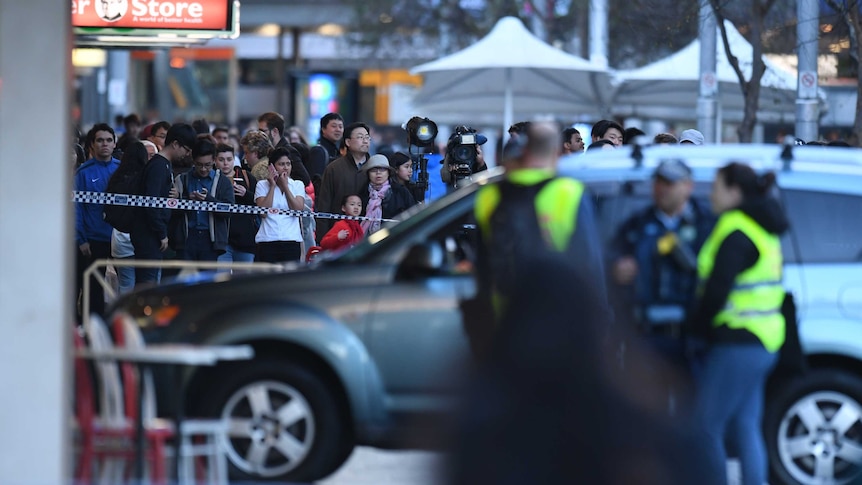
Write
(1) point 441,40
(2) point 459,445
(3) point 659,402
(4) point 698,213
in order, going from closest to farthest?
(2) point 459,445
(3) point 659,402
(4) point 698,213
(1) point 441,40

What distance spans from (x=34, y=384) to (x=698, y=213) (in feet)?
12.2

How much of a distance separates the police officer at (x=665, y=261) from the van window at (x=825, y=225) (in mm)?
468

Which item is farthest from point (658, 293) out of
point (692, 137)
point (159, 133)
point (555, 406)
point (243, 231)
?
point (159, 133)

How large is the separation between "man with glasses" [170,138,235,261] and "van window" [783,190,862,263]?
→ 5.81 metres

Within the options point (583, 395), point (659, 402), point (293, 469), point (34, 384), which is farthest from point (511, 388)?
point (293, 469)

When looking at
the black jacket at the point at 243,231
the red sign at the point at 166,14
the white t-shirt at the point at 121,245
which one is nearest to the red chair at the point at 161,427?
the black jacket at the point at 243,231

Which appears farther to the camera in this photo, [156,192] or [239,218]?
[239,218]

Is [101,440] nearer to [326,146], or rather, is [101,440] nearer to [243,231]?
[243,231]

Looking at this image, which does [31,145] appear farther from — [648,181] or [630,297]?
[648,181]

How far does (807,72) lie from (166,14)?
289 inches

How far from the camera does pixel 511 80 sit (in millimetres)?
25141

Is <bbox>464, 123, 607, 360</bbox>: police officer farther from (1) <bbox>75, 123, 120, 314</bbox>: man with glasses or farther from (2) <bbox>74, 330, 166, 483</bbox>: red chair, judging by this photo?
(1) <bbox>75, 123, 120, 314</bbox>: man with glasses

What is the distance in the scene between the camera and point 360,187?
13352mm

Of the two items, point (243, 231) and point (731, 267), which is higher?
point (731, 267)
